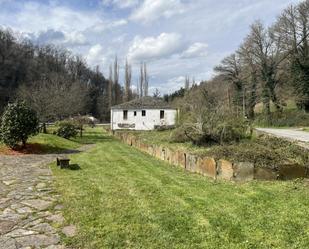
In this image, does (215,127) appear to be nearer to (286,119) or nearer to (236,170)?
(236,170)

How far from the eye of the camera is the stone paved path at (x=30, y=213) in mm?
4895

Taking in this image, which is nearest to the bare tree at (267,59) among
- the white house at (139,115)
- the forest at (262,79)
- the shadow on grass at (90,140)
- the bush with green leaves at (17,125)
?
the forest at (262,79)

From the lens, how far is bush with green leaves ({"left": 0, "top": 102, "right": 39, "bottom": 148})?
57.0ft

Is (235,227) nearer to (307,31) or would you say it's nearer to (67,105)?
(67,105)

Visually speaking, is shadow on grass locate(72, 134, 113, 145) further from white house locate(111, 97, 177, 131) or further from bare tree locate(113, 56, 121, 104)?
bare tree locate(113, 56, 121, 104)

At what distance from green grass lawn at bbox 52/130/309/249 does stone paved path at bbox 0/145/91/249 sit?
0.23m

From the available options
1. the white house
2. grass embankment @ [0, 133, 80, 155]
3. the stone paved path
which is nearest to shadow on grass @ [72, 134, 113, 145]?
grass embankment @ [0, 133, 80, 155]

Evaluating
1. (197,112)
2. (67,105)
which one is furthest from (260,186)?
(67,105)

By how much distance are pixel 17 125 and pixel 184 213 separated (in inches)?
527

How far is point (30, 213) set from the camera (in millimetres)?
6199

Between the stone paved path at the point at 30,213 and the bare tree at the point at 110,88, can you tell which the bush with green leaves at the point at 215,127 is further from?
the bare tree at the point at 110,88

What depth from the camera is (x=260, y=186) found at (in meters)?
7.60

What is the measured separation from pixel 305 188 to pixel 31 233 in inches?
203

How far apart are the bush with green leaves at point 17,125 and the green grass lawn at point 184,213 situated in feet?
30.9
